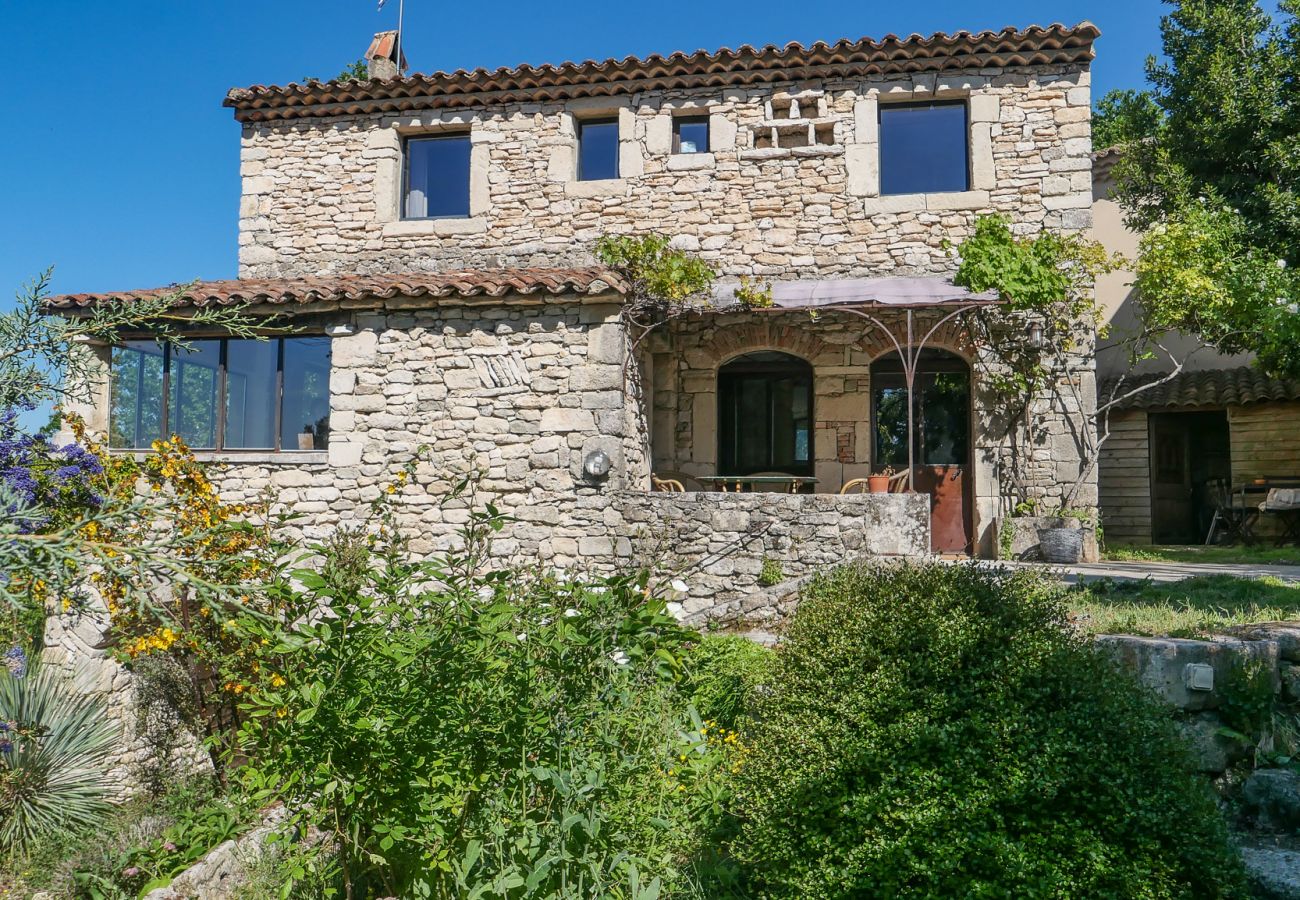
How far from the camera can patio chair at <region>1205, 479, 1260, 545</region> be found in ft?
39.2

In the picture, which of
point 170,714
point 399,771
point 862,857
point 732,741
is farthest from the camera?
point 170,714

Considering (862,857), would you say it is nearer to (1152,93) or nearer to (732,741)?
(732,741)

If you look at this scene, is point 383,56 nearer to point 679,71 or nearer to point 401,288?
point 679,71

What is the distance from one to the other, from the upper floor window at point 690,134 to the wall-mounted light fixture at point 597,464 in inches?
169

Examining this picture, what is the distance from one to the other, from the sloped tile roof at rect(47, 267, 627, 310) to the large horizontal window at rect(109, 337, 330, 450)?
0.57 metres

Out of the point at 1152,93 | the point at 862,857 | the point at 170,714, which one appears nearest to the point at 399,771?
the point at 862,857

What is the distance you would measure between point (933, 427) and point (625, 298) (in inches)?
166

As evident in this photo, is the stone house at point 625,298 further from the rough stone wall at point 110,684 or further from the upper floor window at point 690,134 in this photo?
the rough stone wall at point 110,684

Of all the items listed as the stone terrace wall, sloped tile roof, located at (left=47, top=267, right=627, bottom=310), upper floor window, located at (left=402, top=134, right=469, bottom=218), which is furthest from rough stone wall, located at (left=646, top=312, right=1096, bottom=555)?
upper floor window, located at (left=402, top=134, right=469, bottom=218)

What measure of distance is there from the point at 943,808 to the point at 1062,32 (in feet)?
31.9

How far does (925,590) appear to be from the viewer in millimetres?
3348

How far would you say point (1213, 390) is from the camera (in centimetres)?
1259

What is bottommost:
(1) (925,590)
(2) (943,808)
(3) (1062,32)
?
(2) (943,808)

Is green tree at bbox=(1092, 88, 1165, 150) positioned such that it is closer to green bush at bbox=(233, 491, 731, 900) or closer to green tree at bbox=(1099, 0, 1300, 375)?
green tree at bbox=(1099, 0, 1300, 375)
